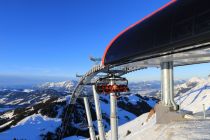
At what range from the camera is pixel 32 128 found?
95.9 m

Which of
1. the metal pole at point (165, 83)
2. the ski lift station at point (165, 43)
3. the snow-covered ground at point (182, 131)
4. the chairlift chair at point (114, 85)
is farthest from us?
the metal pole at point (165, 83)

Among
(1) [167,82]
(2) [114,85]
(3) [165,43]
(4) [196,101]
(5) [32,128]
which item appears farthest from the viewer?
(5) [32,128]

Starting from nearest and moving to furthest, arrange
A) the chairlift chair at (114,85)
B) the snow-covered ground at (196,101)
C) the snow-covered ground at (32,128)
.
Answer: the chairlift chair at (114,85)
the snow-covered ground at (196,101)
the snow-covered ground at (32,128)

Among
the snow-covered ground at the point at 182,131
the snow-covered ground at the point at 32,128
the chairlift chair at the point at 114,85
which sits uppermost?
the chairlift chair at the point at 114,85

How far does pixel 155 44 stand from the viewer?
13.5 meters

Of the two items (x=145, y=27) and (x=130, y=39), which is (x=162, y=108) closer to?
(x=130, y=39)

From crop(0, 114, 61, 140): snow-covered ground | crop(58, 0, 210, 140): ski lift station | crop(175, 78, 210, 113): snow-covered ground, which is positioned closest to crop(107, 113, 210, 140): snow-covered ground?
crop(58, 0, 210, 140): ski lift station

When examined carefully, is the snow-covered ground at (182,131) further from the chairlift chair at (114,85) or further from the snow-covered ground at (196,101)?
the snow-covered ground at (196,101)

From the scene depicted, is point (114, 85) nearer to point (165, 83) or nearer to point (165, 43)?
point (165, 83)

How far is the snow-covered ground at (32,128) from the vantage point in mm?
89000

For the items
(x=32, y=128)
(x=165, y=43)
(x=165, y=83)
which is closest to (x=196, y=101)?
(x=165, y=83)

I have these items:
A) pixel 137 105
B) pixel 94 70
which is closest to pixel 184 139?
pixel 94 70

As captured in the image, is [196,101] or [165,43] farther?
[196,101]

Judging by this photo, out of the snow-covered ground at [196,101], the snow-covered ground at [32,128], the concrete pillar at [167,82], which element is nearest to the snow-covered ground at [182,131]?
the concrete pillar at [167,82]
